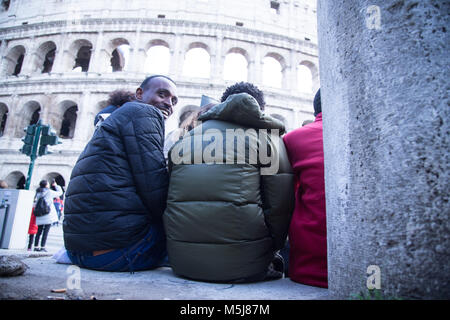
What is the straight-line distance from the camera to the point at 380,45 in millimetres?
840

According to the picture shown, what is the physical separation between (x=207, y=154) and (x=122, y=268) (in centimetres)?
99

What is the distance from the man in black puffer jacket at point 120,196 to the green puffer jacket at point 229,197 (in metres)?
0.21

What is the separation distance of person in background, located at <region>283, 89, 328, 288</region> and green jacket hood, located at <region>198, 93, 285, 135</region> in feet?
0.88

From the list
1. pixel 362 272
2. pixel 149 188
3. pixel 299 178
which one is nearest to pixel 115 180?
pixel 149 188

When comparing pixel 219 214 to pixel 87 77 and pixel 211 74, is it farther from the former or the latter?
pixel 87 77

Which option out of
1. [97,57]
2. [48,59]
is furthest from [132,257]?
[48,59]

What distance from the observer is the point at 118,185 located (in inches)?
65.5

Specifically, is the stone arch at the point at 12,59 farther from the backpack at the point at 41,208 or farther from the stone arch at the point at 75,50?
the backpack at the point at 41,208

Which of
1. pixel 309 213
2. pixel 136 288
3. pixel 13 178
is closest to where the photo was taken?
pixel 136 288

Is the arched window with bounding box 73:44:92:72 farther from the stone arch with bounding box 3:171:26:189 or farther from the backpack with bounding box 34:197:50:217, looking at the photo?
the backpack with bounding box 34:197:50:217

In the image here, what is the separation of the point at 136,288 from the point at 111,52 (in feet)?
61.3

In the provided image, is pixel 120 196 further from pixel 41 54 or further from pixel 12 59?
pixel 12 59

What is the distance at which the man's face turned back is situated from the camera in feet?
8.07

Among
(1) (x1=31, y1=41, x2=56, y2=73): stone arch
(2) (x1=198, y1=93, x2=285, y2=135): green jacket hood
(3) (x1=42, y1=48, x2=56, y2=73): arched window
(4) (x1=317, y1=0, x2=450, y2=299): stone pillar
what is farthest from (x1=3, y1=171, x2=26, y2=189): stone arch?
(4) (x1=317, y1=0, x2=450, y2=299): stone pillar
